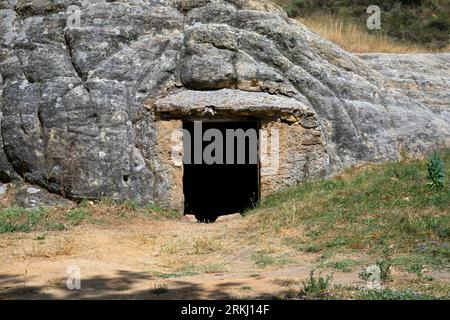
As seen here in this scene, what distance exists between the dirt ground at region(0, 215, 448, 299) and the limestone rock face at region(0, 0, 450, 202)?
5.13ft

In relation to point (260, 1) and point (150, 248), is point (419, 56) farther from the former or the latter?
point (150, 248)

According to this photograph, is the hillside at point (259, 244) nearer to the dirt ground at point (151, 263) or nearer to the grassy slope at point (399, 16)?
the dirt ground at point (151, 263)

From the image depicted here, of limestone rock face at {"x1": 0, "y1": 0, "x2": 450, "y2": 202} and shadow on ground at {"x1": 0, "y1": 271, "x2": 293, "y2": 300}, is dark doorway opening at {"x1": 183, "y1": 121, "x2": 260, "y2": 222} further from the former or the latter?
shadow on ground at {"x1": 0, "y1": 271, "x2": 293, "y2": 300}

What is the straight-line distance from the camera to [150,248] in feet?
25.5

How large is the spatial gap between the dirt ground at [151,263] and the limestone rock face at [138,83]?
156 cm

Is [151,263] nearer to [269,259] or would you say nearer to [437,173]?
[269,259]

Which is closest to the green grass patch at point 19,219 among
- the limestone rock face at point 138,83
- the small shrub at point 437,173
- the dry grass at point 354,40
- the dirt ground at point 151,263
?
the dirt ground at point 151,263

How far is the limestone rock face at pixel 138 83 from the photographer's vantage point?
1006 centimetres

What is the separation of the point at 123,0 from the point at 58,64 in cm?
169

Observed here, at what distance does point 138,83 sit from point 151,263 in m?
4.30

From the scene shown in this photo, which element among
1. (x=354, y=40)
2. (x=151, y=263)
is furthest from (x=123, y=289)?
(x=354, y=40)
